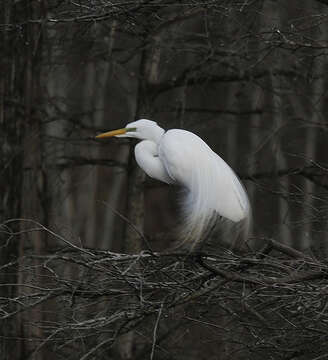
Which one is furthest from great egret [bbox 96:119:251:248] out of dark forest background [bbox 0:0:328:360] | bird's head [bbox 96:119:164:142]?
dark forest background [bbox 0:0:328:360]

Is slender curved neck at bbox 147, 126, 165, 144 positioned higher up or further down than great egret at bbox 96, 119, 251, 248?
higher up

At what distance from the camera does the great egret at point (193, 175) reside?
475 cm

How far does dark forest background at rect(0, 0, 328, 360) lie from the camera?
3717 mm

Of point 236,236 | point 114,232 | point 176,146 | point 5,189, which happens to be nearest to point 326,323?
point 236,236

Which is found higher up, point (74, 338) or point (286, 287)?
point (286, 287)

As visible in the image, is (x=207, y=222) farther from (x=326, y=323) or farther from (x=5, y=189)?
(x=5, y=189)

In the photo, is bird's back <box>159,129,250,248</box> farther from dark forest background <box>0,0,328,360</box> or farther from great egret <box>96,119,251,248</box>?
dark forest background <box>0,0,328,360</box>

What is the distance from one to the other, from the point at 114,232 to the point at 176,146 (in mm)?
11123

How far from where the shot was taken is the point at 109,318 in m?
3.64

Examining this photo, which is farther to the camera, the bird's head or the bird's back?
the bird's head

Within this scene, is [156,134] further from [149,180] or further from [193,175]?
[149,180]

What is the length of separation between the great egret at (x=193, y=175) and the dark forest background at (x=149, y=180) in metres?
0.33

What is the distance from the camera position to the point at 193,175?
5.12m

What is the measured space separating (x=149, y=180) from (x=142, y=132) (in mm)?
1835
